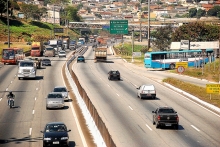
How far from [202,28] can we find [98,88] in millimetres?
90137

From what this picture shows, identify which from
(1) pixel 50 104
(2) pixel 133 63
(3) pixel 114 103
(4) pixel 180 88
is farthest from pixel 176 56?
(1) pixel 50 104

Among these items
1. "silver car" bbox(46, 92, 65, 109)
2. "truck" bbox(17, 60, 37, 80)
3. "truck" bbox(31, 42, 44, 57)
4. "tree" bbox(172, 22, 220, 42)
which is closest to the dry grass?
"silver car" bbox(46, 92, 65, 109)

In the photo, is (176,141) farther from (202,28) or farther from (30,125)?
(202,28)

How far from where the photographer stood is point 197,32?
15188cm

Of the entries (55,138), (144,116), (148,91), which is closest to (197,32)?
(148,91)

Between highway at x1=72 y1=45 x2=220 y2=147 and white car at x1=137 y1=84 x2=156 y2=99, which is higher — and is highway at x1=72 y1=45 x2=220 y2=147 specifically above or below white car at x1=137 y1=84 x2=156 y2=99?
below

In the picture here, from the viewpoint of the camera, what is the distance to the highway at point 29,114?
34.9 meters

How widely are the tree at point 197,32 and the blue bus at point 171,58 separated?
5139 cm

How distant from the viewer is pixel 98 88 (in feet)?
221

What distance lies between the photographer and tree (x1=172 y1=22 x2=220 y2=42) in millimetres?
150750

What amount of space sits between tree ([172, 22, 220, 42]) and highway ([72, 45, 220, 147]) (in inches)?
2837

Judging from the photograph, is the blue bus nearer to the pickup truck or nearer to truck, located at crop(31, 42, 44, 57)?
truck, located at crop(31, 42, 44, 57)

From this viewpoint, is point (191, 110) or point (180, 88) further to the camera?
point (180, 88)

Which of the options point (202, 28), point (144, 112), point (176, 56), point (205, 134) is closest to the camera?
point (205, 134)
